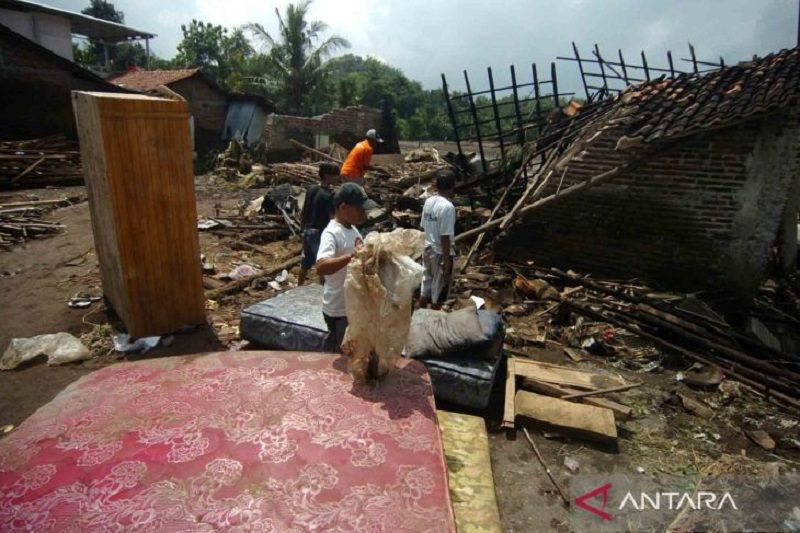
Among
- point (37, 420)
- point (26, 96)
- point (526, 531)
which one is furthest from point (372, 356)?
point (26, 96)

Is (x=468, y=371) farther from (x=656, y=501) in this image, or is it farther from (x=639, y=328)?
(x=639, y=328)

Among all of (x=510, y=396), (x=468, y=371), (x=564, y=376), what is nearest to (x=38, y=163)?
(x=468, y=371)

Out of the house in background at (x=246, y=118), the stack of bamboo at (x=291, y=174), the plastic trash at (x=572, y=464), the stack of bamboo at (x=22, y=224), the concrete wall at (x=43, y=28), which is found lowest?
the plastic trash at (x=572, y=464)

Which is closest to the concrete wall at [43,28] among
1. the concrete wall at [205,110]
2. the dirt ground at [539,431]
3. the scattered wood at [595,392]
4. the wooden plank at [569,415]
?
the concrete wall at [205,110]

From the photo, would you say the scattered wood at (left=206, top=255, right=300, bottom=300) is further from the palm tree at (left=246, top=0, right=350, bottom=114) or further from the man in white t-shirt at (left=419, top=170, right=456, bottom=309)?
the palm tree at (left=246, top=0, right=350, bottom=114)

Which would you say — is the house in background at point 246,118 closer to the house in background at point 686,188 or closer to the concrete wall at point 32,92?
the concrete wall at point 32,92

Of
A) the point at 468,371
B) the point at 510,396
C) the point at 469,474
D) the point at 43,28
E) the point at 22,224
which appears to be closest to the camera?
the point at 469,474

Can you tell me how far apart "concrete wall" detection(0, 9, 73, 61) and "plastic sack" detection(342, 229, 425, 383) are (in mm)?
20913

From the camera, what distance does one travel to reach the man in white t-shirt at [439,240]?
15.4 feet

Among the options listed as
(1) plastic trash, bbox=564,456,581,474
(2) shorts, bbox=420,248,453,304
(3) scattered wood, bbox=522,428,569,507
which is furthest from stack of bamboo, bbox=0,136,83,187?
(1) plastic trash, bbox=564,456,581,474

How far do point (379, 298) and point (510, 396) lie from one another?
6.23 ft

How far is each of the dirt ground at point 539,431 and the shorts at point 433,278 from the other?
143 cm

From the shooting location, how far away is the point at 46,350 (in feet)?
13.9

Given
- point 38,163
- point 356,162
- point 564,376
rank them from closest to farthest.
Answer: point 564,376, point 356,162, point 38,163
